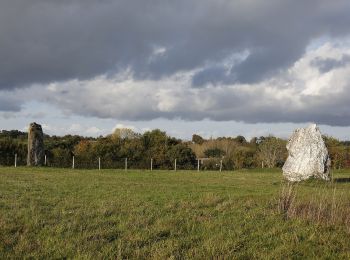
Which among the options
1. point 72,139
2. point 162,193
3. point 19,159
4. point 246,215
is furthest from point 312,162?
point 72,139

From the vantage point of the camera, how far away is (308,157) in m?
27.3

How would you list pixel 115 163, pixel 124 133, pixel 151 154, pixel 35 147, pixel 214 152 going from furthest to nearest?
pixel 124 133 < pixel 214 152 < pixel 151 154 < pixel 115 163 < pixel 35 147

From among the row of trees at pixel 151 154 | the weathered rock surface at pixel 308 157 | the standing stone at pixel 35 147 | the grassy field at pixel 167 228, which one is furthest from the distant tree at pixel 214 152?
the grassy field at pixel 167 228

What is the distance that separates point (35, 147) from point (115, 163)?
7.50 meters

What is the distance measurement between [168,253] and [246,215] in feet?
14.0

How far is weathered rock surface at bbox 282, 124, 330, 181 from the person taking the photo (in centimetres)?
2675

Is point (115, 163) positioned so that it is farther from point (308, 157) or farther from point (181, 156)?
point (308, 157)

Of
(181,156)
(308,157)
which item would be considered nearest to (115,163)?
(181,156)

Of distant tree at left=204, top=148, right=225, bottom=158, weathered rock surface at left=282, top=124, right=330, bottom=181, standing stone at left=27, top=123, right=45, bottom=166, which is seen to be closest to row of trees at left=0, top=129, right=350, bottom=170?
distant tree at left=204, top=148, right=225, bottom=158

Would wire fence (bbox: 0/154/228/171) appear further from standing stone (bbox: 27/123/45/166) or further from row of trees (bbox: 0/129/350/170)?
standing stone (bbox: 27/123/45/166)

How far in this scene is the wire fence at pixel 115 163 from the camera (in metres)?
39.2

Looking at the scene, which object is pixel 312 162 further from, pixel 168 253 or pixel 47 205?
pixel 168 253

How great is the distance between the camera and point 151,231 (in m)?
9.30

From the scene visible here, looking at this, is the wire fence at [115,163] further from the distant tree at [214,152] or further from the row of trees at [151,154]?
the distant tree at [214,152]
